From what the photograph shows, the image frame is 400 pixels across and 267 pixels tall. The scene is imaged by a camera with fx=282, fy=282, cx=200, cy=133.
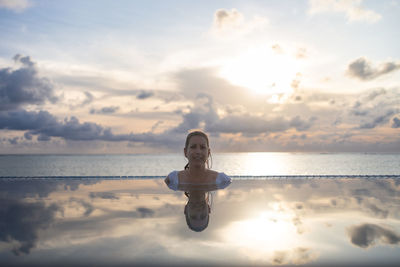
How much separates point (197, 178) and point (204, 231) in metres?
5.43

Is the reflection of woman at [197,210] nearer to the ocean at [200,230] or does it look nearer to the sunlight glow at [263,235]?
the ocean at [200,230]

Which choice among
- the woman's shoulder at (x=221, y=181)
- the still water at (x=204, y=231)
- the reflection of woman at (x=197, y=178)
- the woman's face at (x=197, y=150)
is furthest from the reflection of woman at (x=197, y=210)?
the woman's shoulder at (x=221, y=181)

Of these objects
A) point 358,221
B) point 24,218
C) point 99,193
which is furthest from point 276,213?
point 99,193

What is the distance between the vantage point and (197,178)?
32.3 ft

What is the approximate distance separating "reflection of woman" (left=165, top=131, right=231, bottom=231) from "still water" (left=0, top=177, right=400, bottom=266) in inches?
11.3

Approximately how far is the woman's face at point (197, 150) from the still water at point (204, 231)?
1.43m

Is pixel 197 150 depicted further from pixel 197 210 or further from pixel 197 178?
pixel 197 210

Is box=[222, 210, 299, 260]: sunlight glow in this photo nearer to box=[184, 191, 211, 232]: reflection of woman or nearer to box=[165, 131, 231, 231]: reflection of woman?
box=[184, 191, 211, 232]: reflection of woman

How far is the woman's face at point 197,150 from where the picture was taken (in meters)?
8.83

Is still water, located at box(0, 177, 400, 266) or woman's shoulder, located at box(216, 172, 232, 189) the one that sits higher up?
woman's shoulder, located at box(216, 172, 232, 189)

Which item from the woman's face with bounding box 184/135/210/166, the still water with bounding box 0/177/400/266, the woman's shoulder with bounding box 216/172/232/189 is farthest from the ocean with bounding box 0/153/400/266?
the woman's shoulder with bounding box 216/172/232/189

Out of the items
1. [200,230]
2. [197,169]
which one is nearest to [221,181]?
[197,169]

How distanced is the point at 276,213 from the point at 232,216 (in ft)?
3.37

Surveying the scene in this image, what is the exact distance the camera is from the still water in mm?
3359
